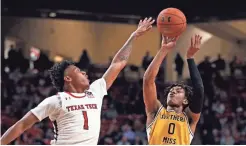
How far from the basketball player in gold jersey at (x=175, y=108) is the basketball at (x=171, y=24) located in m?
0.23

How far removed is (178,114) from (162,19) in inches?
42.7

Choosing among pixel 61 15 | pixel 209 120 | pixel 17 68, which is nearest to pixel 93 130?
pixel 209 120

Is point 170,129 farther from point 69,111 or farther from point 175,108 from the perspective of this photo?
point 69,111

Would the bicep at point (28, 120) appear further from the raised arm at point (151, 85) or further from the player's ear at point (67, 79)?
the raised arm at point (151, 85)

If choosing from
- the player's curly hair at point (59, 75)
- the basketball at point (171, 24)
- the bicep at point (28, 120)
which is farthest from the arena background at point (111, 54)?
the bicep at point (28, 120)

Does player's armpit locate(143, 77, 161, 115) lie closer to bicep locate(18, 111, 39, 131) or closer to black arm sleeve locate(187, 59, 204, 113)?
black arm sleeve locate(187, 59, 204, 113)

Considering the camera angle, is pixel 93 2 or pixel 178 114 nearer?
pixel 178 114

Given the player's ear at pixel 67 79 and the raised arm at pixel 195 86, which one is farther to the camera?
the raised arm at pixel 195 86

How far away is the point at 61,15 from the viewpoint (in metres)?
22.5

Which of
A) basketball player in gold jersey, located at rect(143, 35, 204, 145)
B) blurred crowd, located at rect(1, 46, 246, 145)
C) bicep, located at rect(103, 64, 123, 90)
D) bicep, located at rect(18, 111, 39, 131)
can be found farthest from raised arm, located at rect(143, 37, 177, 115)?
blurred crowd, located at rect(1, 46, 246, 145)

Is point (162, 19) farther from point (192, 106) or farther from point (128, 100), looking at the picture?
point (128, 100)

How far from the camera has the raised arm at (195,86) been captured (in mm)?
5234

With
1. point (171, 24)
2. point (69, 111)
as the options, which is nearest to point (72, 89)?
point (69, 111)

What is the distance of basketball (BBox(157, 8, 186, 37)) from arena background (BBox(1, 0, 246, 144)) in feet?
27.3
